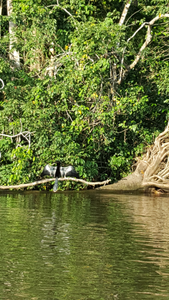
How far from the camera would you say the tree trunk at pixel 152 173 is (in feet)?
63.2

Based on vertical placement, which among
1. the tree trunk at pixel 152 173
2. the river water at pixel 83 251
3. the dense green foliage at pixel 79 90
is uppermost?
the dense green foliage at pixel 79 90

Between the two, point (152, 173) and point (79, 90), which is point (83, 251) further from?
point (152, 173)

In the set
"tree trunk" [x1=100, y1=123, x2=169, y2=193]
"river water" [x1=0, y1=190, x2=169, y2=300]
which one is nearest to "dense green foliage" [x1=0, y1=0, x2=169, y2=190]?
"tree trunk" [x1=100, y1=123, x2=169, y2=193]

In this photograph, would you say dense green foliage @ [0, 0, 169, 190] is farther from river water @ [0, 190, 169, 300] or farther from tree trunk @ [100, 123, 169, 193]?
river water @ [0, 190, 169, 300]

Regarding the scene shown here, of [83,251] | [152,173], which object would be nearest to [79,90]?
[152,173]

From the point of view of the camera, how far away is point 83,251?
8.57 metres

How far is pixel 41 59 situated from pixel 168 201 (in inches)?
308

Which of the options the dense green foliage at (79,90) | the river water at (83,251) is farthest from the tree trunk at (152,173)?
the river water at (83,251)

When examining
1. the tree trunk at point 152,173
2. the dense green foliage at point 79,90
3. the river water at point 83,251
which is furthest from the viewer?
the tree trunk at point 152,173

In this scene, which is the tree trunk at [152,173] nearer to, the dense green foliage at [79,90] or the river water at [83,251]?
the dense green foliage at [79,90]

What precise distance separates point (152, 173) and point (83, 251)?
36.9 ft

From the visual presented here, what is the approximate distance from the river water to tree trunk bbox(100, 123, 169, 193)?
4.24 meters

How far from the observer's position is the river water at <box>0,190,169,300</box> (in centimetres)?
641

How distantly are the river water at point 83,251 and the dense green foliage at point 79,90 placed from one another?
14.3 feet
